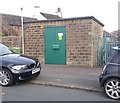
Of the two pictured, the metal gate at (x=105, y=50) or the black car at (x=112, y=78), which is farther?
the metal gate at (x=105, y=50)

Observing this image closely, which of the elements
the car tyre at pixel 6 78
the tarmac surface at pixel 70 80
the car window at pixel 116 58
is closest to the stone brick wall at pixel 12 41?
the tarmac surface at pixel 70 80

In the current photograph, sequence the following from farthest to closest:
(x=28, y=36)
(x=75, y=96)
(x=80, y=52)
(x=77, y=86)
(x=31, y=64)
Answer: (x=28, y=36) < (x=80, y=52) < (x=31, y=64) < (x=77, y=86) < (x=75, y=96)

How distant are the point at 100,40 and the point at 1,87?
7.11 m

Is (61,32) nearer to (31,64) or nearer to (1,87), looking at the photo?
(31,64)

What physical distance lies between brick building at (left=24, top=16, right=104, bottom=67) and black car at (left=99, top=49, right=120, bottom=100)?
5.85 meters

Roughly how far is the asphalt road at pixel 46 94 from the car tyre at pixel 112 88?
7.0 inches

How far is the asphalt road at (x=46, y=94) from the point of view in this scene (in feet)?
23.4

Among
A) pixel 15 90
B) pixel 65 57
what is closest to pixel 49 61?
pixel 65 57

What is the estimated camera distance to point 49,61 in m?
14.3

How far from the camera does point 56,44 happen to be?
1407 centimetres

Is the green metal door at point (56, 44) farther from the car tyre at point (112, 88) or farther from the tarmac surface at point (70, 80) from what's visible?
the car tyre at point (112, 88)

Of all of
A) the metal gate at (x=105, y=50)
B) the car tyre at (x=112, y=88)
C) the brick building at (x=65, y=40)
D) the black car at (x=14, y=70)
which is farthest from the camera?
the brick building at (x=65, y=40)

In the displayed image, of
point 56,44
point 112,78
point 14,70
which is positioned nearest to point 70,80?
point 14,70

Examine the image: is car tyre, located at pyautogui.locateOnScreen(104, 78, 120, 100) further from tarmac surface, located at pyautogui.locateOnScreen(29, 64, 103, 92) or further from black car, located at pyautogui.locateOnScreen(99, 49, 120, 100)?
tarmac surface, located at pyautogui.locateOnScreen(29, 64, 103, 92)
